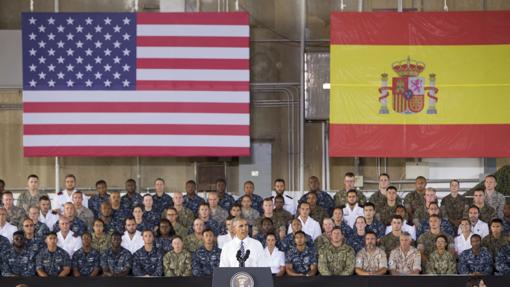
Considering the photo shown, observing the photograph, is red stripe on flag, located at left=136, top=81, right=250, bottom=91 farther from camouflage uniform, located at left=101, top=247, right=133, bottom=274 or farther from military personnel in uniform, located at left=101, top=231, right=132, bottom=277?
camouflage uniform, located at left=101, top=247, right=133, bottom=274

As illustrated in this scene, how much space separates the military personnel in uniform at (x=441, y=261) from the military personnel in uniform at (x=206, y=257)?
2804 millimetres

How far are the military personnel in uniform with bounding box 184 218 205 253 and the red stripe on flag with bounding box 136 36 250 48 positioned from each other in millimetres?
4177

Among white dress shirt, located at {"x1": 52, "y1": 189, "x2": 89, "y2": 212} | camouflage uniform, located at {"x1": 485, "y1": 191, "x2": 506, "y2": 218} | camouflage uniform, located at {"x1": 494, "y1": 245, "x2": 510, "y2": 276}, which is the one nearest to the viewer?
camouflage uniform, located at {"x1": 494, "y1": 245, "x2": 510, "y2": 276}

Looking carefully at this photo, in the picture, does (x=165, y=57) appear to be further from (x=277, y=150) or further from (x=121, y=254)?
(x=121, y=254)

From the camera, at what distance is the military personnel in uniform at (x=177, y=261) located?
14.0 meters

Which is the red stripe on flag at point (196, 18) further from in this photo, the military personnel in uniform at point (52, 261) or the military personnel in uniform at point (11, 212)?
the military personnel in uniform at point (52, 261)

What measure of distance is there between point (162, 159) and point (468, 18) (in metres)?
5.61

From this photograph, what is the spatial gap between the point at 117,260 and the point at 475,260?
4729mm

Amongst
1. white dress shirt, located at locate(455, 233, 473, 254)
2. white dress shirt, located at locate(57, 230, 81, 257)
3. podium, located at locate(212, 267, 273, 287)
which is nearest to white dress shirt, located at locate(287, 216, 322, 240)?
white dress shirt, located at locate(455, 233, 473, 254)

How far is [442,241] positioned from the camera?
14.1m

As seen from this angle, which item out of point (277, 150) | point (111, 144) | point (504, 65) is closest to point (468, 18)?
point (504, 65)

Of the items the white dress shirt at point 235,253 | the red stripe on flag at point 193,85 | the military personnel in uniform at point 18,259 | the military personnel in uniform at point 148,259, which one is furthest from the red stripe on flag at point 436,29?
the military personnel in uniform at point 18,259

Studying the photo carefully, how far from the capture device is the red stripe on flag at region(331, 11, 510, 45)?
1758 cm

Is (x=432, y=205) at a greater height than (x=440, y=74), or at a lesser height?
lesser
